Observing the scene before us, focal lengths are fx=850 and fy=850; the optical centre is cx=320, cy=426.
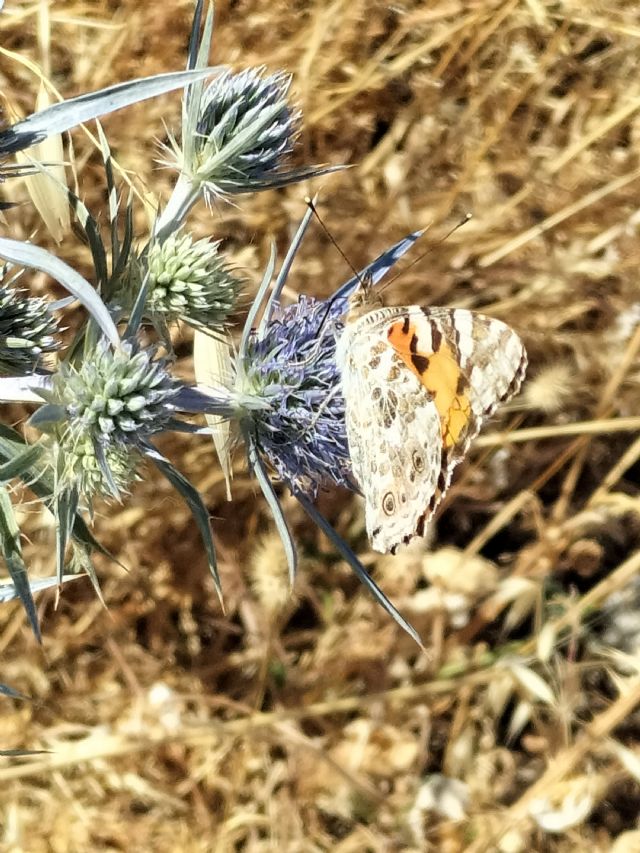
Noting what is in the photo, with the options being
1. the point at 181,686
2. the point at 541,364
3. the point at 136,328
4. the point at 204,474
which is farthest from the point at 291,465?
the point at 541,364

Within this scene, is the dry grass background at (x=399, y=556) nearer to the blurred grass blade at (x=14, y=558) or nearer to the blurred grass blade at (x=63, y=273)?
the blurred grass blade at (x=14, y=558)

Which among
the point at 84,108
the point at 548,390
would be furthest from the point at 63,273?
the point at 548,390

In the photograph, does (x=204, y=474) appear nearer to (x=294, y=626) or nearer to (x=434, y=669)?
(x=294, y=626)

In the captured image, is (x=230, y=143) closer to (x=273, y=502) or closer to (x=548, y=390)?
(x=273, y=502)

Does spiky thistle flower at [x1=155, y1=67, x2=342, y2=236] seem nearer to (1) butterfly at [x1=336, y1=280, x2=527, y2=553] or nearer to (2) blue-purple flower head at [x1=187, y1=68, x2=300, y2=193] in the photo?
(2) blue-purple flower head at [x1=187, y1=68, x2=300, y2=193]

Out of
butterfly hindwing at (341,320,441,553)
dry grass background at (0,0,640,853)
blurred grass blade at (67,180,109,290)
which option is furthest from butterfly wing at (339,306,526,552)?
dry grass background at (0,0,640,853)
